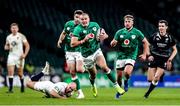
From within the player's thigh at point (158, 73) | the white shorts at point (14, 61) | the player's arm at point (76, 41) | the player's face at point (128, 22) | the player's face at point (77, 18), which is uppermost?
the player's face at point (77, 18)

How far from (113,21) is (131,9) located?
2.52 meters

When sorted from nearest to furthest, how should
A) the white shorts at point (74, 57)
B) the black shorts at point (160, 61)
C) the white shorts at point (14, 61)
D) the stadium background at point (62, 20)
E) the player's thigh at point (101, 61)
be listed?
the player's thigh at point (101, 61) → the white shorts at point (74, 57) → the black shorts at point (160, 61) → the white shorts at point (14, 61) → the stadium background at point (62, 20)

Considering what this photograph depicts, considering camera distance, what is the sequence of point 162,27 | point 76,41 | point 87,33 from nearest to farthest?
1. point 76,41
2. point 87,33
3. point 162,27

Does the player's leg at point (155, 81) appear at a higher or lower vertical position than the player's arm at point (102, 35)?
lower

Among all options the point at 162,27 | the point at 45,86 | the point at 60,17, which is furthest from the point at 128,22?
the point at 60,17

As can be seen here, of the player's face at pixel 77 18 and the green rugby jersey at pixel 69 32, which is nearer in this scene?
the player's face at pixel 77 18

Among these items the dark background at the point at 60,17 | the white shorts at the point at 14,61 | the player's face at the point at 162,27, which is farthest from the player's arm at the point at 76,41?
the dark background at the point at 60,17

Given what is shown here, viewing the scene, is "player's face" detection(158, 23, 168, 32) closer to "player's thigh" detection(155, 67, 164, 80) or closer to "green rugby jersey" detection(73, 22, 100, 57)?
"player's thigh" detection(155, 67, 164, 80)

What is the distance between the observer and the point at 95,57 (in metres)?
18.3

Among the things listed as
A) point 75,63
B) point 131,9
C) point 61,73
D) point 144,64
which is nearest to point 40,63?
point 61,73

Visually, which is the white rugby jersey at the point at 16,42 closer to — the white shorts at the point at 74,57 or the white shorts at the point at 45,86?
the white shorts at the point at 74,57

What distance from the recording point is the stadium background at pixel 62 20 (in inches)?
1328

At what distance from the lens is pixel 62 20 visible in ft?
123

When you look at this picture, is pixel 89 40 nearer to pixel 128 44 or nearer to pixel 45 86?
pixel 128 44
